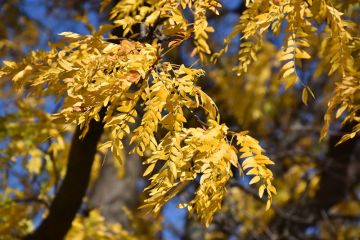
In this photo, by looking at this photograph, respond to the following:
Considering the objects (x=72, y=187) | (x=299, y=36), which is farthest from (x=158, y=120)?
(x=72, y=187)

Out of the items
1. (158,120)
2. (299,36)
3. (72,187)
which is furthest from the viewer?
(72,187)

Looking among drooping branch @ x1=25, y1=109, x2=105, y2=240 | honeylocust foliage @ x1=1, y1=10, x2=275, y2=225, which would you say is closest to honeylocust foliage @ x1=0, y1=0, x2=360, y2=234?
honeylocust foliage @ x1=1, y1=10, x2=275, y2=225

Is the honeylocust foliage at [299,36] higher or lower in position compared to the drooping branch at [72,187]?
higher

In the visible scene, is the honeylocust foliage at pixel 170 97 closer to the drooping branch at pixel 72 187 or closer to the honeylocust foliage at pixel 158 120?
the honeylocust foliage at pixel 158 120

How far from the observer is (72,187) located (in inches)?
137

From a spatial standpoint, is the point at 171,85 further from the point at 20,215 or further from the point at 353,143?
the point at 353,143

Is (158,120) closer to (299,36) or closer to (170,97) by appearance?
(170,97)

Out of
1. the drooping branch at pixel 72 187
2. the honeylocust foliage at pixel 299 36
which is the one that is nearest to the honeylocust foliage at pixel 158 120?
the honeylocust foliage at pixel 299 36

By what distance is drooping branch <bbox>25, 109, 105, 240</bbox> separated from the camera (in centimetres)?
329

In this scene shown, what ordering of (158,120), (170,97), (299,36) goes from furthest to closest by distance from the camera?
(299,36), (158,120), (170,97)

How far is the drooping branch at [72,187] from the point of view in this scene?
3.29 metres

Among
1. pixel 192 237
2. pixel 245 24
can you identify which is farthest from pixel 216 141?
pixel 192 237

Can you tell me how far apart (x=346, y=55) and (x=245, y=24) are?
440 millimetres

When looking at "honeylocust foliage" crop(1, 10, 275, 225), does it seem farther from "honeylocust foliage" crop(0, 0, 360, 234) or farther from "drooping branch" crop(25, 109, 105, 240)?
"drooping branch" crop(25, 109, 105, 240)
